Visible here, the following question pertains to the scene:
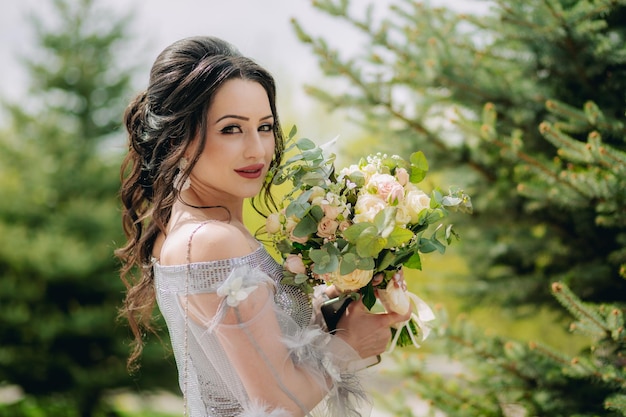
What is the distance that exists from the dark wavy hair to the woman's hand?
1.84 ft

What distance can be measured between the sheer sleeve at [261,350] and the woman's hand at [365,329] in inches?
2.5

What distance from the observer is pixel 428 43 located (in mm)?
3666

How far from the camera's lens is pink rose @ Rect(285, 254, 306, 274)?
6.58ft

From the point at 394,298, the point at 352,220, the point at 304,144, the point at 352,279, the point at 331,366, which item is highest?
the point at 304,144

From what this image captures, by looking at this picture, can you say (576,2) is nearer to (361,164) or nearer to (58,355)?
(361,164)

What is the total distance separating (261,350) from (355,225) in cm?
45

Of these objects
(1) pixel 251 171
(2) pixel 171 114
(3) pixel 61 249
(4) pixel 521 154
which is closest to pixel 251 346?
(1) pixel 251 171

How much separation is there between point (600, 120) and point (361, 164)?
1.42m

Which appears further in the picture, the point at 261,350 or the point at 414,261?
the point at 414,261

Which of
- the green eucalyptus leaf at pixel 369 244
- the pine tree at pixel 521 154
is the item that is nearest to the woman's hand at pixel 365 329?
the green eucalyptus leaf at pixel 369 244

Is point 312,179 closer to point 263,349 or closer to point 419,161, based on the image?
point 419,161

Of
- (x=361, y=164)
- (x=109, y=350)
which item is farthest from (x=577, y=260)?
(x=109, y=350)

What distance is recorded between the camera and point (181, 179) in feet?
6.73

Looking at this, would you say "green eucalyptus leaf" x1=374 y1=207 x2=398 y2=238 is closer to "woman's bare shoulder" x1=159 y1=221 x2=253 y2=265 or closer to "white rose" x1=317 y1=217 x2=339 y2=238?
"white rose" x1=317 y1=217 x2=339 y2=238
